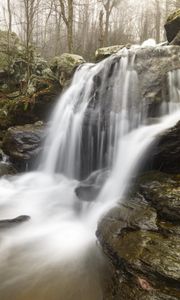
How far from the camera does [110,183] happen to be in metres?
5.71

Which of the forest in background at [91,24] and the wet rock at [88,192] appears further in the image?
the forest in background at [91,24]

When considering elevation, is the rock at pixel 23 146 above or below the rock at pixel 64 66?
below

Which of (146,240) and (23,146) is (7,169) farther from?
(146,240)

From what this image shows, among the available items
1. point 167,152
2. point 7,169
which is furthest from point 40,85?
point 167,152

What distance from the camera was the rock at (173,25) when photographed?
9031 mm

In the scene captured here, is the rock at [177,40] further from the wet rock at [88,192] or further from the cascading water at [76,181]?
the wet rock at [88,192]

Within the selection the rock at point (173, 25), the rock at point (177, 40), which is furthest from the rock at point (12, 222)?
the rock at point (173, 25)

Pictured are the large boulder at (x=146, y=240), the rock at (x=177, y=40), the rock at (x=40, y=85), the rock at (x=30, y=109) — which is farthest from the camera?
the rock at (x=40, y=85)

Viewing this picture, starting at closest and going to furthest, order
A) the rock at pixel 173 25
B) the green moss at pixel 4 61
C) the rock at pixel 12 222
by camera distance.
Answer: the rock at pixel 12 222 < the rock at pixel 173 25 < the green moss at pixel 4 61

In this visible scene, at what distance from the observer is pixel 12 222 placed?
4.83m

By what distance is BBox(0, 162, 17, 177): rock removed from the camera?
7549 mm

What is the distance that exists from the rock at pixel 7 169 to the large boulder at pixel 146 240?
3.86m

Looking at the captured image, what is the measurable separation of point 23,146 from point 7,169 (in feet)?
2.52

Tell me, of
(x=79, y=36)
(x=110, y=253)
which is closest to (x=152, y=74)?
(x=110, y=253)
